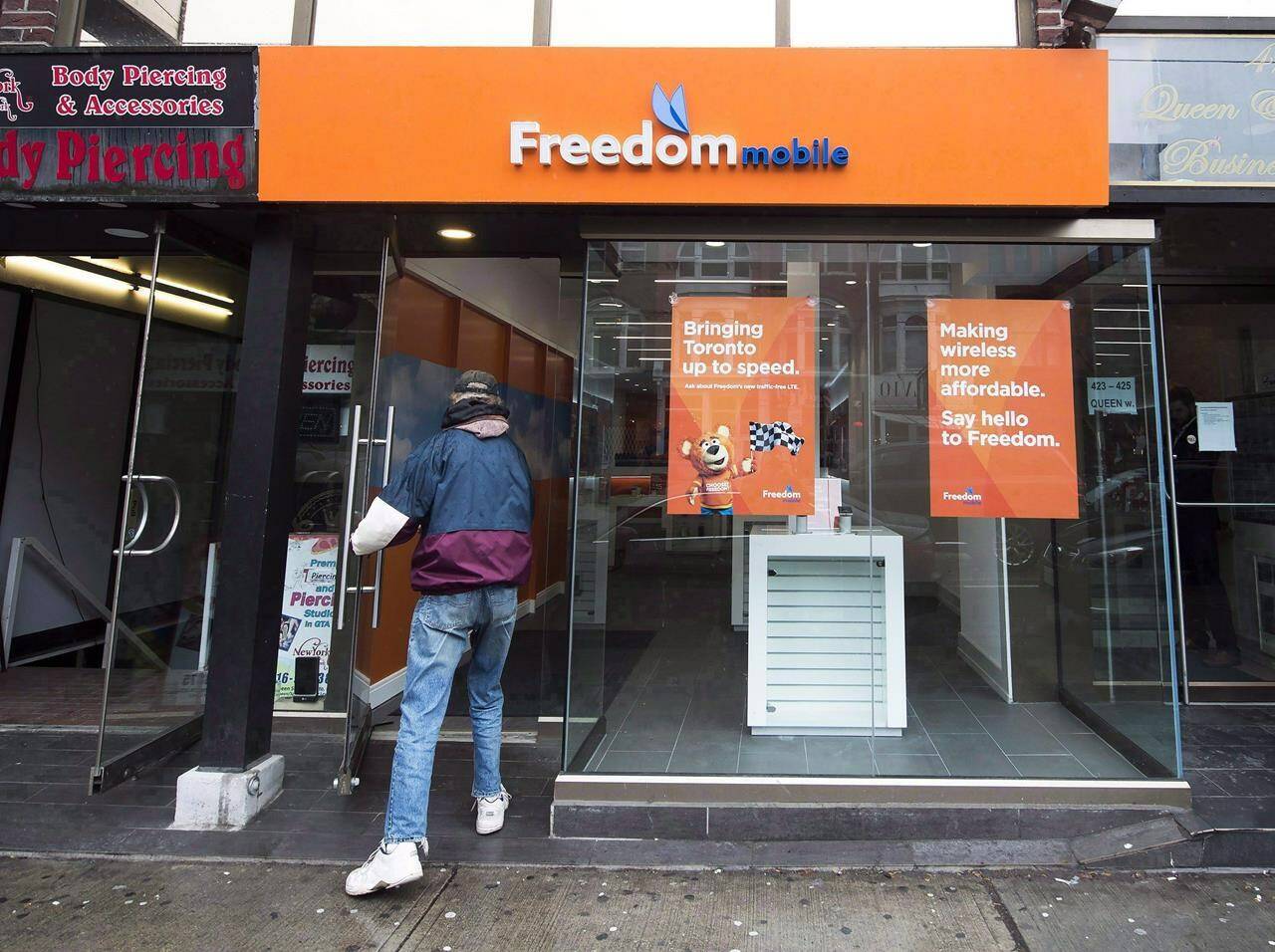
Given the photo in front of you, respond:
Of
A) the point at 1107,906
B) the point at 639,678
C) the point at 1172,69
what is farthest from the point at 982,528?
the point at 1172,69

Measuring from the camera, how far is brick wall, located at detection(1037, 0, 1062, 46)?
361cm

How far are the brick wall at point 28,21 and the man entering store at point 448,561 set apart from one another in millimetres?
3232

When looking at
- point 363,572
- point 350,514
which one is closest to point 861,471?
point 363,572

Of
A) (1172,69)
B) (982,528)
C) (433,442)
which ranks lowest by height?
(982,528)

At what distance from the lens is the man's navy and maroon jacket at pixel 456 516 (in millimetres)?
2957

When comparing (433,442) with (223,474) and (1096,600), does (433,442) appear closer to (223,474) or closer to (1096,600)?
(223,474)

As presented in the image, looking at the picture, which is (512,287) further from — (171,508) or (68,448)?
(68,448)

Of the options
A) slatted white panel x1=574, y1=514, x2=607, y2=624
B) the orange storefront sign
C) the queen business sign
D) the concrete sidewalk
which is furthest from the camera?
slatted white panel x1=574, y1=514, x2=607, y2=624

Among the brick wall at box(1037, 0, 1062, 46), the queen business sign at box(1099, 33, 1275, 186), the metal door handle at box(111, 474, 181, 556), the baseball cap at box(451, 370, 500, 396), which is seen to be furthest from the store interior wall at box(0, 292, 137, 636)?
the queen business sign at box(1099, 33, 1275, 186)

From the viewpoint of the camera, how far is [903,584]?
3977 mm

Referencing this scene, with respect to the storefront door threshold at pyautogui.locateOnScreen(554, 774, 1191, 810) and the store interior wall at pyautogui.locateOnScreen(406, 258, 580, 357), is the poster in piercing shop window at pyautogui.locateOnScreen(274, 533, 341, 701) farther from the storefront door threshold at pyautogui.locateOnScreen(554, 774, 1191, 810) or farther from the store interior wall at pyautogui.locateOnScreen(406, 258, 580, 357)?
the storefront door threshold at pyautogui.locateOnScreen(554, 774, 1191, 810)

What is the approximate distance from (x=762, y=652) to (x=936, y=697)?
3.69ft

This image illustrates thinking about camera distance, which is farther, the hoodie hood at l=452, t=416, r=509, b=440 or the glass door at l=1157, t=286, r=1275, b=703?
the glass door at l=1157, t=286, r=1275, b=703

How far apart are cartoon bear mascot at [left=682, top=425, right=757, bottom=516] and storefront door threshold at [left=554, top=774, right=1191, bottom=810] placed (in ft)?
4.64
